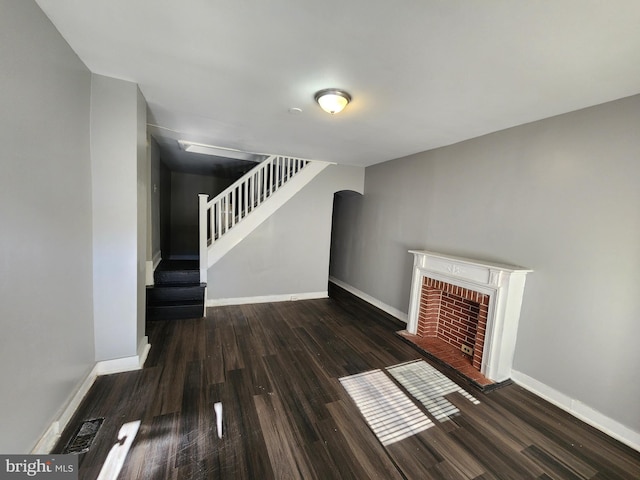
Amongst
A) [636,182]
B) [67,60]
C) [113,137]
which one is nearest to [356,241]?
[636,182]

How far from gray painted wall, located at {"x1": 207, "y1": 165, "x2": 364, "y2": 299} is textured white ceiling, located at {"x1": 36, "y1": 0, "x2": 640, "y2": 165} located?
2.08 m

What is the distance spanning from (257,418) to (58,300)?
1.61m

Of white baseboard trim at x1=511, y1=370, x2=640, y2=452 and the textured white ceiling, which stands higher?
the textured white ceiling

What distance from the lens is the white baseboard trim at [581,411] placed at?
1.85m

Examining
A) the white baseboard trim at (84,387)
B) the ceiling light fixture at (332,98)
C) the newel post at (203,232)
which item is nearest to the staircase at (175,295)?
the newel post at (203,232)

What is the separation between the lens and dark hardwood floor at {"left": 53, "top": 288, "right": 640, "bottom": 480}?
1.55m

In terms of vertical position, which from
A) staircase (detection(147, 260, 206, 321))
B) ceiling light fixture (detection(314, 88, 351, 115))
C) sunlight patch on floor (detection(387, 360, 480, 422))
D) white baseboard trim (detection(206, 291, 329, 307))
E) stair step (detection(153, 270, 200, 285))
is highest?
ceiling light fixture (detection(314, 88, 351, 115))

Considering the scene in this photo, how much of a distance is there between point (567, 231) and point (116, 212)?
13.2 feet

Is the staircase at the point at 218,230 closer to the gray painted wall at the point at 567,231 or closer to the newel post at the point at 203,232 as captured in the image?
the newel post at the point at 203,232

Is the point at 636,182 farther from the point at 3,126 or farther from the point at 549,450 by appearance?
the point at 3,126

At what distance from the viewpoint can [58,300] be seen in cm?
164

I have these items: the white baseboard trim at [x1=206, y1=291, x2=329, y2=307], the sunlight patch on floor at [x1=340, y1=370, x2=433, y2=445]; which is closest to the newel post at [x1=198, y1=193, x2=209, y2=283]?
the white baseboard trim at [x1=206, y1=291, x2=329, y2=307]

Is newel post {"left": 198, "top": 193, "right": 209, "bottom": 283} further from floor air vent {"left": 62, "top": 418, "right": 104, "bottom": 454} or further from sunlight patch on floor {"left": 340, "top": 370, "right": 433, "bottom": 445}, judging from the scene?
sunlight patch on floor {"left": 340, "top": 370, "right": 433, "bottom": 445}

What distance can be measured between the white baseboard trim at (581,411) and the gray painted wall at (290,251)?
3.22 m
